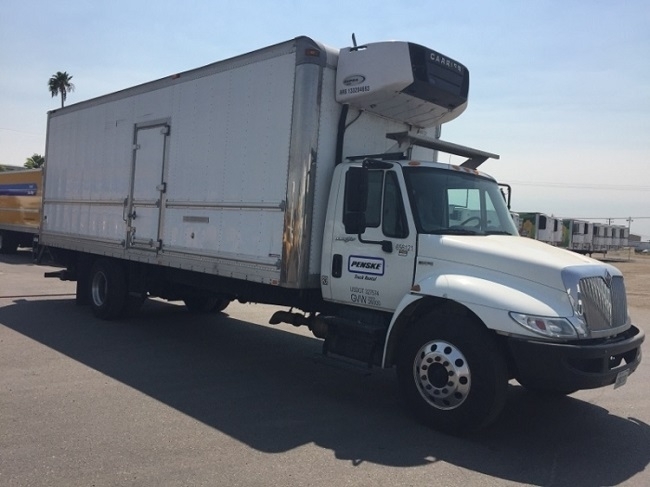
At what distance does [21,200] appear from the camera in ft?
65.9

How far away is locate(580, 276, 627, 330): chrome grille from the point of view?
16.6 feet

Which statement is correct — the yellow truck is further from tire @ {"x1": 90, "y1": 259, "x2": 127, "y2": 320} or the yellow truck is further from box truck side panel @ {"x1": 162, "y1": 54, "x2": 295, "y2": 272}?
box truck side panel @ {"x1": 162, "y1": 54, "x2": 295, "y2": 272}

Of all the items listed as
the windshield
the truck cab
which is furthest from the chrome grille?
the windshield

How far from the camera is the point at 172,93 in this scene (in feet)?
27.7

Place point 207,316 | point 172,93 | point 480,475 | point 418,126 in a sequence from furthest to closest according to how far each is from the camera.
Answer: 1. point 207,316
2. point 172,93
3. point 418,126
4. point 480,475

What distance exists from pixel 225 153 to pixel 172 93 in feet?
5.71

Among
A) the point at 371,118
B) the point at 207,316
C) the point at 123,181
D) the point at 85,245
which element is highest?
the point at 371,118

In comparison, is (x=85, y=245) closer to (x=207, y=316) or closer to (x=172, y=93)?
(x=207, y=316)

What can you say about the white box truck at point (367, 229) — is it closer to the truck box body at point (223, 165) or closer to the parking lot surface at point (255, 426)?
the truck box body at point (223, 165)

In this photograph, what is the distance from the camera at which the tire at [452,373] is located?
502 centimetres

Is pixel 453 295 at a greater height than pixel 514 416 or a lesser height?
greater

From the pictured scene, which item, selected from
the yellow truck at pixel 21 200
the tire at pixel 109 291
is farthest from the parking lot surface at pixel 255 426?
the yellow truck at pixel 21 200

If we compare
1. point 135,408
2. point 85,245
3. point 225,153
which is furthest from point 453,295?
point 85,245

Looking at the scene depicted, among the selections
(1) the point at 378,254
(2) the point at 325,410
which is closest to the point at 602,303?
(1) the point at 378,254
